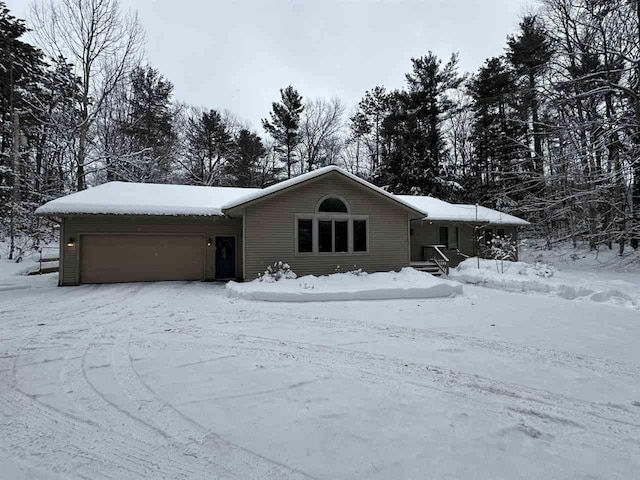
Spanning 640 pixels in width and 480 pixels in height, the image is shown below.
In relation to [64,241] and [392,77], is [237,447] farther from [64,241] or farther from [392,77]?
[392,77]

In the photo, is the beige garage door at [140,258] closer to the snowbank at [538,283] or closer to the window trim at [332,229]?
the window trim at [332,229]

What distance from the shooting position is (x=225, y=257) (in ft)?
40.9

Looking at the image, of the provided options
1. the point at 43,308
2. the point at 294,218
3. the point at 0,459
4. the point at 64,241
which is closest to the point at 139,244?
the point at 64,241

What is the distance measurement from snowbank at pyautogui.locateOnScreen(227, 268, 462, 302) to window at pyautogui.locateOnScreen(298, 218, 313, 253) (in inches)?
49.3

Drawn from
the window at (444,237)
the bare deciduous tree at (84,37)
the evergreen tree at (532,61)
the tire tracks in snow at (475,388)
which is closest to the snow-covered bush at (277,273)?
the tire tracks in snow at (475,388)

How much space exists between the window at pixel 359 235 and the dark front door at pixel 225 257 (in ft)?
15.4

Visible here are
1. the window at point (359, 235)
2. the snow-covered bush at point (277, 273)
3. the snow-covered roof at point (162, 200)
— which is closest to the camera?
the snow-covered bush at point (277, 273)

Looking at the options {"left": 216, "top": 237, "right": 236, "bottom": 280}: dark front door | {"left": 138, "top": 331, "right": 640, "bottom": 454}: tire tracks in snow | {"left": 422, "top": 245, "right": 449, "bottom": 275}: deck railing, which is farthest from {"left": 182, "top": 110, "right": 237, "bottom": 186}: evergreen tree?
{"left": 138, "top": 331, "right": 640, "bottom": 454}: tire tracks in snow

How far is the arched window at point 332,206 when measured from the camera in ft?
36.8

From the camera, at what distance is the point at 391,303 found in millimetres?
7988

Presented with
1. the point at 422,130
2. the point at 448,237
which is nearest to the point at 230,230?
the point at 448,237

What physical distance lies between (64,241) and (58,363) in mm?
8515

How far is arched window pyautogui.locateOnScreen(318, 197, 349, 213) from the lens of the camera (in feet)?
36.8

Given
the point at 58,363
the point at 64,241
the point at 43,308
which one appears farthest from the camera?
the point at 64,241
